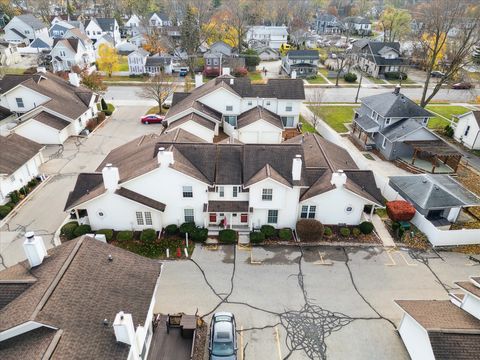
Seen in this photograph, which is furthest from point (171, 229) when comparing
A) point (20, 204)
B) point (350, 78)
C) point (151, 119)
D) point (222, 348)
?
point (350, 78)

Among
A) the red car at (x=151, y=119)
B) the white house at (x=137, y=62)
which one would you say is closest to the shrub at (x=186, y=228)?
the red car at (x=151, y=119)

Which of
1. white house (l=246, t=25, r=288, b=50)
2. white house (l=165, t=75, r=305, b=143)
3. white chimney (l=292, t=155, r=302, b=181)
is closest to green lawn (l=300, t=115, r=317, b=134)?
white house (l=165, t=75, r=305, b=143)

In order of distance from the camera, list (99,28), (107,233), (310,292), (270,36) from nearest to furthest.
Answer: (310,292), (107,233), (99,28), (270,36)

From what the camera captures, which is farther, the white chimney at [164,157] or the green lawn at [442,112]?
the green lawn at [442,112]

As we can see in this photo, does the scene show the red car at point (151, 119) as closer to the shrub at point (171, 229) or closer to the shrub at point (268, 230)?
the shrub at point (171, 229)

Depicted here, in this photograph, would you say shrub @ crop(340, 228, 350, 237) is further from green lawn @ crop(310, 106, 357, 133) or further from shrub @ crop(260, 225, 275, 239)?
green lawn @ crop(310, 106, 357, 133)

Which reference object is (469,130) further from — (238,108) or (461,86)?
(461,86)

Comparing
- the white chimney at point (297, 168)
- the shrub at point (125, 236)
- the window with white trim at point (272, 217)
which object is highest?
the white chimney at point (297, 168)

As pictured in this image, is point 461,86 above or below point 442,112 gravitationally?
above

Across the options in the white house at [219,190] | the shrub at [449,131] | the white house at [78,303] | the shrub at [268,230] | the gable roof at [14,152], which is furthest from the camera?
the shrub at [449,131]
